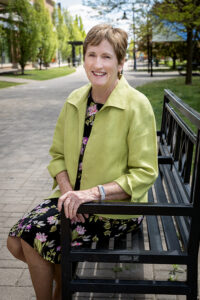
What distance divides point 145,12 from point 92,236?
18624mm

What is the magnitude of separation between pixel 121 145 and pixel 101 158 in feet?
0.46

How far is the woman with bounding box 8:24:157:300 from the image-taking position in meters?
2.12

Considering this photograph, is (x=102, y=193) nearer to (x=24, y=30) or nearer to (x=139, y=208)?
(x=139, y=208)

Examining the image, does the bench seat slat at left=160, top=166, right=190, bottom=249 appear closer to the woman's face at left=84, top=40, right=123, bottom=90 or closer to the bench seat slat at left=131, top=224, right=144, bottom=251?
the bench seat slat at left=131, top=224, right=144, bottom=251

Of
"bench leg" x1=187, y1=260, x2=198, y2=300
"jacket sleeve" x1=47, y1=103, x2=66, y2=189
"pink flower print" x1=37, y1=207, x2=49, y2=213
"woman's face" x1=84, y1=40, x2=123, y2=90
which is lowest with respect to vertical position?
"bench leg" x1=187, y1=260, x2=198, y2=300

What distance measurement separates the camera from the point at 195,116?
2.24 meters

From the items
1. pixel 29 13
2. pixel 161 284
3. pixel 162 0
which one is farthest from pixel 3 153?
pixel 29 13

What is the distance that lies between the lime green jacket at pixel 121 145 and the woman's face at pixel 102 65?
86mm

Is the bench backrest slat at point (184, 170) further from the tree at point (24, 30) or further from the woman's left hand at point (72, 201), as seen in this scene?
the tree at point (24, 30)

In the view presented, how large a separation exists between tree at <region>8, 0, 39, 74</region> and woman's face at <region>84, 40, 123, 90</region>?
36.9 metres

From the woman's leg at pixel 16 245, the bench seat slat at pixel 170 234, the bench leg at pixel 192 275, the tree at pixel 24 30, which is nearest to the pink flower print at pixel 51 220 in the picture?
the woman's leg at pixel 16 245

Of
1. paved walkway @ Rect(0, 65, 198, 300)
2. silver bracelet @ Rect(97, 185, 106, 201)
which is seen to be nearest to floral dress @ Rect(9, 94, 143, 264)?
silver bracelet @ Rect(97, 185, 106, 201)

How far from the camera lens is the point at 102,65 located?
2178 mm

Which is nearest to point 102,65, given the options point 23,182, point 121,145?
point 121,145
